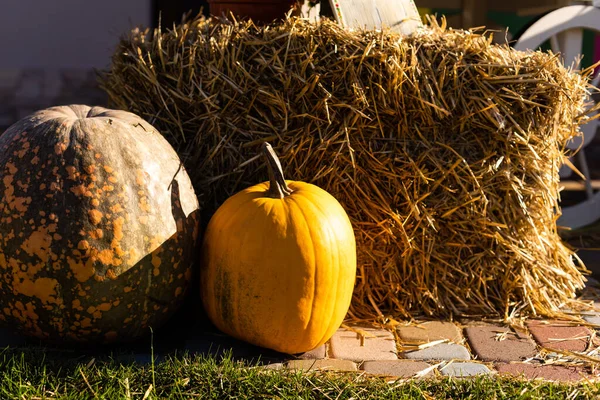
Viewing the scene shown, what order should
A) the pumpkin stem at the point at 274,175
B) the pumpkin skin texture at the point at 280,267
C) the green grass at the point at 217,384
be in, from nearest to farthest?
1. the green grass at the point at 217,384
2. the pumpkin skin texture at the point at 280,267
3. the pumpkin stem at the point at 274,175

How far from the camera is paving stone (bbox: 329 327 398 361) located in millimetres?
2531

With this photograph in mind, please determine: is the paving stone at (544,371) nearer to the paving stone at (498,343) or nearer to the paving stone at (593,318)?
the paving stone at (498,343)

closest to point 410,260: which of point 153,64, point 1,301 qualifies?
point 153,64

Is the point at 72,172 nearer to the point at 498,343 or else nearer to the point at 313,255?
the point at 313,255

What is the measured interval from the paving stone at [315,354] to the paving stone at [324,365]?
39mm

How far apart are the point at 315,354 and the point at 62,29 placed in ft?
9.83

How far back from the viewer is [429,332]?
9.12ft

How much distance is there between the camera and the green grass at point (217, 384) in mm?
2111

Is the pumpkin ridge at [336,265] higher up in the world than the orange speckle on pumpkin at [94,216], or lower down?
lower down

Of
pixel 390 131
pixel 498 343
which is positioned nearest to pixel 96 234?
pixel 390 131

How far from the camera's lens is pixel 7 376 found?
212 centimetres

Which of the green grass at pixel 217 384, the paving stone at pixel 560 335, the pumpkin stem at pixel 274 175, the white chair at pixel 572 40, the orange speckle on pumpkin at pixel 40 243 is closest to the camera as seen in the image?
the green grass at pixel 217 384

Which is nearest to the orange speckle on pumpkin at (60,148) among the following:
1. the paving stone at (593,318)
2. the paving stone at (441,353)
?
the paving stone at (441,353)

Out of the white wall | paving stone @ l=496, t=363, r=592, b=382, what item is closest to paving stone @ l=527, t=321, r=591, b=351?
paving stone @ l=496, t=363, r=592, b=382
